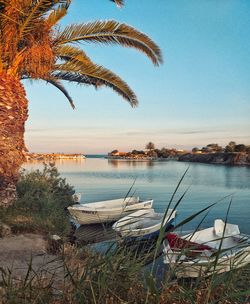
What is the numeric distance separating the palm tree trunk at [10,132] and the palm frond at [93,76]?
244 cm

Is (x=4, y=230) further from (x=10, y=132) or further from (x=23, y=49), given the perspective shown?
(x=23, y=49)

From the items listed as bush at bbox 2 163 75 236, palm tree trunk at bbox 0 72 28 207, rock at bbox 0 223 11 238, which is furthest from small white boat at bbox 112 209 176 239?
palm tree trunk at bbox 0 72 28 207

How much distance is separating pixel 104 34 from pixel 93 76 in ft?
5.26

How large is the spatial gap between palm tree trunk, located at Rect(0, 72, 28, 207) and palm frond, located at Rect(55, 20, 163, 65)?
247 cm

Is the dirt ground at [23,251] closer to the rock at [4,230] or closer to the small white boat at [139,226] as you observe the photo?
the rock at [4,230]

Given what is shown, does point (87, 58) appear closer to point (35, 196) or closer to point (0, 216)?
point (35, 196)

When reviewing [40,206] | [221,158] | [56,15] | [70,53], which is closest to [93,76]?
[70,53]

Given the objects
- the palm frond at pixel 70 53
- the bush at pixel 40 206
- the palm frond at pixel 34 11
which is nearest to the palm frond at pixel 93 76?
the palm frond at pixel 70 53

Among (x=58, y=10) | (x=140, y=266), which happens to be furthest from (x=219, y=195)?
(x=140, y=266)

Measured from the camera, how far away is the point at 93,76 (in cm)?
1375

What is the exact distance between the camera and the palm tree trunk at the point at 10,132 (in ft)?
36.0

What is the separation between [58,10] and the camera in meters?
12.1

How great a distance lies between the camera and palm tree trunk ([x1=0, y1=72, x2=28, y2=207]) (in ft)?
36.0

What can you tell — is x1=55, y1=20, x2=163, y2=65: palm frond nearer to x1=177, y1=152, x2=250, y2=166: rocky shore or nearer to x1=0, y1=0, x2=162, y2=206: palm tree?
x1=0, y1=0, x2=162, y2=206: palm tree
